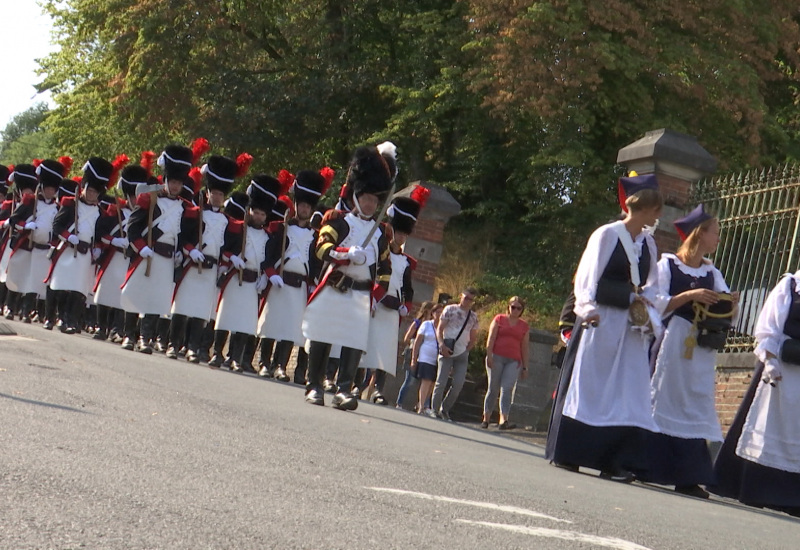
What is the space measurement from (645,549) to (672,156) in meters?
10.4

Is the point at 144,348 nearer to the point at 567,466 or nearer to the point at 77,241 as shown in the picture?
the point at 77,241

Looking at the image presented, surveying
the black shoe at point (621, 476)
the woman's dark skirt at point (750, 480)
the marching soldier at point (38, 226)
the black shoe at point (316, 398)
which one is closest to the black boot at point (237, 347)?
the marching soldier at point (38, 226)

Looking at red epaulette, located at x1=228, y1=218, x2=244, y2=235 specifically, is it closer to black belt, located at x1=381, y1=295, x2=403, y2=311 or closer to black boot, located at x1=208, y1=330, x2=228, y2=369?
black boot, located at x1=208, y1=330, x2=228, y2=369

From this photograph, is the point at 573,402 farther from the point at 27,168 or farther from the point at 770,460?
the point at 27,168

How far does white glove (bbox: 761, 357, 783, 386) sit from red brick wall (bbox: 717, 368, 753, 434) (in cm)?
332

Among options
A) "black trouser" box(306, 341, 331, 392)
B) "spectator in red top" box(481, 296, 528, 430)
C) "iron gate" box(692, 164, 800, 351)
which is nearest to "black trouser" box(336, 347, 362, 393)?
"black trouser" box(306, 341, 331, 392)

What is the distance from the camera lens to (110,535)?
5.00m

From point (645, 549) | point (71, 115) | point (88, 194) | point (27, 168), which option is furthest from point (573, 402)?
point (71, 115)

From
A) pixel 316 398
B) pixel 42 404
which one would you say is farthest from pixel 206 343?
pixel 42 404

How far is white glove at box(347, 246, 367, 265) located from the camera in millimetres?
12461

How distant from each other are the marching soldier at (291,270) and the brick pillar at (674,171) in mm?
3937

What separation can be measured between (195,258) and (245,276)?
88 cm

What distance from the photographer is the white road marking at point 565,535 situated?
20.3ft

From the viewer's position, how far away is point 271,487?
6.57m
